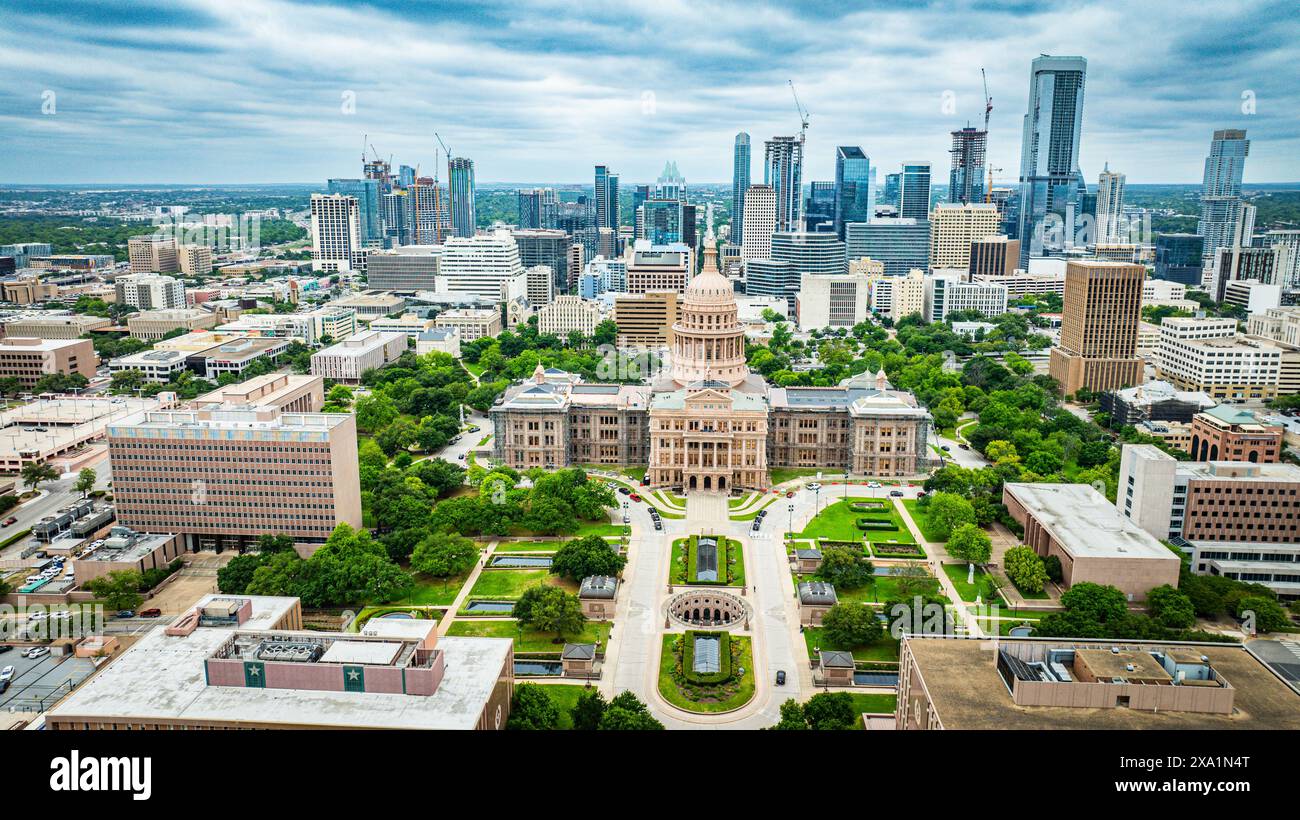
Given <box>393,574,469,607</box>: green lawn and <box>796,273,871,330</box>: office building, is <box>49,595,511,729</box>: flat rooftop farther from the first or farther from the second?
<box>796,273,871,330</box>: office building

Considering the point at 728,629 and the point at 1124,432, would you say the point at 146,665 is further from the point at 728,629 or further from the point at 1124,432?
the point at 1124,432

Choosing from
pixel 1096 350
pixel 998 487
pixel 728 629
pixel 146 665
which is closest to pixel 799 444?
pixel 998 487

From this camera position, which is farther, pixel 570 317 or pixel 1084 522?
pixel 570 317

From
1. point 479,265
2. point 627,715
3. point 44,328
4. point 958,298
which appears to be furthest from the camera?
point 479,265

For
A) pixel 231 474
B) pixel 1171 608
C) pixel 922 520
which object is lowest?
pixel 922 520

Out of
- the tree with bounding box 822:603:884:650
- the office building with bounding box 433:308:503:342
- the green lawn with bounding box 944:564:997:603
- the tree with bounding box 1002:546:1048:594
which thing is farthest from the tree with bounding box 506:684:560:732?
the office building with bounding box 433:308:503:342

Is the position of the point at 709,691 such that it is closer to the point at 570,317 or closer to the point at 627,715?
the point at 627,715

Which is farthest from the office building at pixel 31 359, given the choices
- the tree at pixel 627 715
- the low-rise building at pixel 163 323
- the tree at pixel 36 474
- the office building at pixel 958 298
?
the office building at pixel 958 298

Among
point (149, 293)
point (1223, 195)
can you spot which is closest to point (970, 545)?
point (1223, 195)
